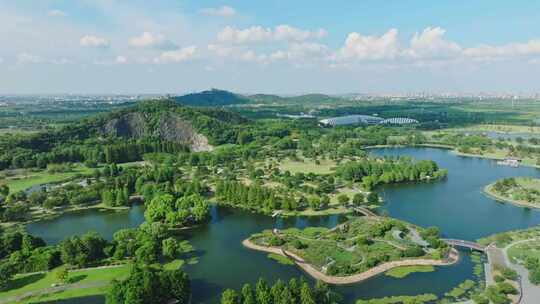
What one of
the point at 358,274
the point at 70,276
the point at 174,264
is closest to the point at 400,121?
the point at 358,274

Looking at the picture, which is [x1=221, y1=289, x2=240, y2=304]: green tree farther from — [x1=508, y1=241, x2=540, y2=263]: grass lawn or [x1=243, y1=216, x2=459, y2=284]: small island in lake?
[x1=508, y1=241, x2=540, y2=263]: grass lawn

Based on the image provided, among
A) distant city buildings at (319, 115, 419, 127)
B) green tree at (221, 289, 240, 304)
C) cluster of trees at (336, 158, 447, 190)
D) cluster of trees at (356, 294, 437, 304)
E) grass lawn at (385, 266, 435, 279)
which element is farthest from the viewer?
distant city buildings at (319, 115, 419, 127)

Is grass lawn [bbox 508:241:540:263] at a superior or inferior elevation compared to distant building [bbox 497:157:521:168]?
inferior

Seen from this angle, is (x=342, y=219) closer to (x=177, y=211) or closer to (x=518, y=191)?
(x=177, y=211)

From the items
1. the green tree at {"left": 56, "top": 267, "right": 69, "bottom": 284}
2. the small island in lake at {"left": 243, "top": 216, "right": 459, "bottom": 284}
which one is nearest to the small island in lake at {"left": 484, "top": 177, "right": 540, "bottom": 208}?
the small island in lake at {"left": 243, "top": 216, "right": 459, "bottom": 284}

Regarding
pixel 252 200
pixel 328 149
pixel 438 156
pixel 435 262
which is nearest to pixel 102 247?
pixel 252 200

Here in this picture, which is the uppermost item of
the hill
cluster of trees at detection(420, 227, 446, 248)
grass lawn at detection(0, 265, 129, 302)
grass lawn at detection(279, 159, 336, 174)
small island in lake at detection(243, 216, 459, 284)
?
the hill

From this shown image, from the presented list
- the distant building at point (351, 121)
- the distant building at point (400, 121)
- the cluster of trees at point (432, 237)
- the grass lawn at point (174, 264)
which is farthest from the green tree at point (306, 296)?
the distant building at point (400, 121)

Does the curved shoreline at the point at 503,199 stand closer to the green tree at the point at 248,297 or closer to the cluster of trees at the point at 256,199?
the cluster of trees at the point at 256,199
